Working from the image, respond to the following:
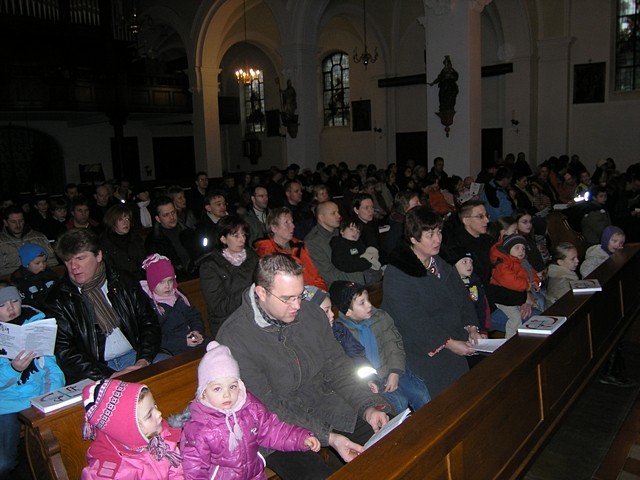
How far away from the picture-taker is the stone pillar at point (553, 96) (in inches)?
616

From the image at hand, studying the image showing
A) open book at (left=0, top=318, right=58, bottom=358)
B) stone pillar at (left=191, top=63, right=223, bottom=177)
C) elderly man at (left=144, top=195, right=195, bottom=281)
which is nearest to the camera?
open book at (left=0, top=318, right=58, bottom=358)

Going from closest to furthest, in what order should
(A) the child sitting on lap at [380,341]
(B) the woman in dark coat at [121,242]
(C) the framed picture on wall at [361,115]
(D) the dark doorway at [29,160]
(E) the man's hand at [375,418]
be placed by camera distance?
1. (E) the man's hand at [375,418]
2. (A) the child sitting on lap at [380,341]
3. (B) the woman in dark coat at [121,242]
4. (D) the dark doorway at [29,160]
5. (C) the framed picture on wall at [361,115]

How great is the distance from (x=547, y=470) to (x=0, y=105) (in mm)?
13573

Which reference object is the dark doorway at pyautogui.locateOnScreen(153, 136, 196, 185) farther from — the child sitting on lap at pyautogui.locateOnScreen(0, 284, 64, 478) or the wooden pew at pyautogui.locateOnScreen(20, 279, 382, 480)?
the wooden pew at pyautogui.locateOnScreen(20, 279, 382, 480)

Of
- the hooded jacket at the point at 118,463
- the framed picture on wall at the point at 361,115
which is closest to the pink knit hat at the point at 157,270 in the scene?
the hooded jacket at the point at 118,463

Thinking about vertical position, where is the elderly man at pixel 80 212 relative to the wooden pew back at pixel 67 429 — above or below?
above

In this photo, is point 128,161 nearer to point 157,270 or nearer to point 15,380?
point 157,270

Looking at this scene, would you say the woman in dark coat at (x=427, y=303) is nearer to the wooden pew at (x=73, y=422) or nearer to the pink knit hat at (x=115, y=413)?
the wooden pew at (x=73, y=422)

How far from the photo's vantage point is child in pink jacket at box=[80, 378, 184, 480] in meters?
2.30

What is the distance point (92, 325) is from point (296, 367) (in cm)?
146

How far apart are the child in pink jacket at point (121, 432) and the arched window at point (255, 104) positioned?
21.7 meters

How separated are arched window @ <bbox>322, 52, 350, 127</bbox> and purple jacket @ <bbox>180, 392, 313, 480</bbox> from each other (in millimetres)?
19096

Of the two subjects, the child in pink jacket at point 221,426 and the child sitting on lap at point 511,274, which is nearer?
the child in pink jacket at point 221,426

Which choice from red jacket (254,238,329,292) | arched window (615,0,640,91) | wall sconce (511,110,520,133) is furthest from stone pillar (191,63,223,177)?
red jacket (254,238,329,292)
